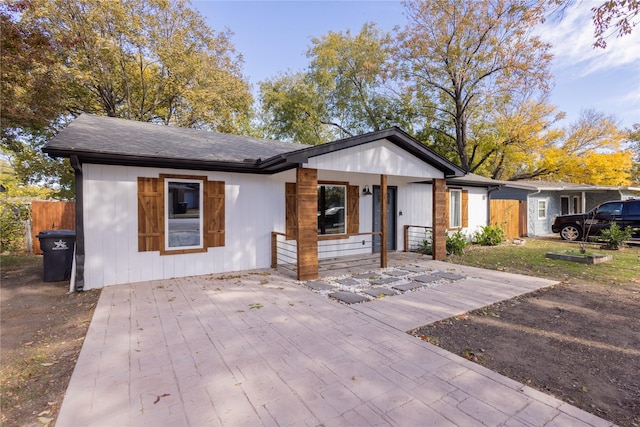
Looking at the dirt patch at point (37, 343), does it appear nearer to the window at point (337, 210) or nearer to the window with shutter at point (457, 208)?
the window at point (337, 210)

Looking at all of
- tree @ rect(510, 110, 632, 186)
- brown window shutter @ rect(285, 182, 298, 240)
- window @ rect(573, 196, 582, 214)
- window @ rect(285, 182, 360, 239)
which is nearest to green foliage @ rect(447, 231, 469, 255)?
window @ rect(285, 182, 360, 239)

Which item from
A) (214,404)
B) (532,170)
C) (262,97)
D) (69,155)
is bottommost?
(214,404)

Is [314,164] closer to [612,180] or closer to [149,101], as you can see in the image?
[149,101]

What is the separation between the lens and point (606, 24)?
443cm

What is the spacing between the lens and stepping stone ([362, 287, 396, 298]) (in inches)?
200

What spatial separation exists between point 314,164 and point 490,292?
3887 mm

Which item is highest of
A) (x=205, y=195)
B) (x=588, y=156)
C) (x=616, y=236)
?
(x=588, y=156)

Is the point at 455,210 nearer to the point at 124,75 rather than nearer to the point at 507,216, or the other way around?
the point at 507,216

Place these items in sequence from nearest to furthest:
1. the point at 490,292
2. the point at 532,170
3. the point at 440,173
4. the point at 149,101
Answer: the point at 490,292
the point at 440,173
the point at 149,101
the point at 532,170

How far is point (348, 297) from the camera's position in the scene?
16.2 feet

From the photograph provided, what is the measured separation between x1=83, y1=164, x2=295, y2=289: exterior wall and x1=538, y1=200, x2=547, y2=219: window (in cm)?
1492

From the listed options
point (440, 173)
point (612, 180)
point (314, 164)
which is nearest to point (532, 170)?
point (612, 180)

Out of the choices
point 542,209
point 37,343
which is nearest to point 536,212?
point 542,209

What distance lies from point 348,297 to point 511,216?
12209 mm
